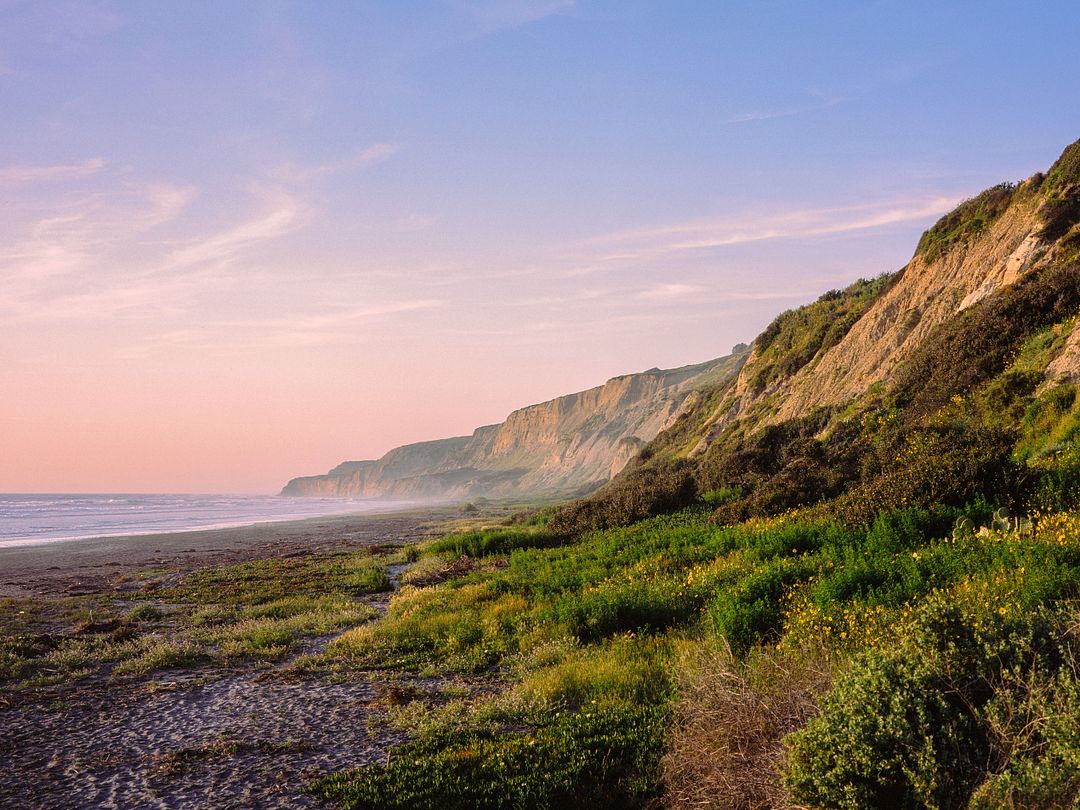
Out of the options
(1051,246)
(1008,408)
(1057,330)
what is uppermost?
(1051,246)

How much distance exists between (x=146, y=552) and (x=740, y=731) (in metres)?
39.7

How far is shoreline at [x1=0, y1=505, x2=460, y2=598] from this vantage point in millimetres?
25984

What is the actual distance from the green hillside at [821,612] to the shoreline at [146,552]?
553 inches

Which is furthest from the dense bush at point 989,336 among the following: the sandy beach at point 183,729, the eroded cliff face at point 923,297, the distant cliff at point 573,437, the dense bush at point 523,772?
the distant cliff at point 573,437

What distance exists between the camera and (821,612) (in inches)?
344

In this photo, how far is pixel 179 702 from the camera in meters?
9.98

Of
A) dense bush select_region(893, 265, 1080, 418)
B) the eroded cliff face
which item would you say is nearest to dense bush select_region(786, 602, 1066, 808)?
dense bush select_region(893, 265, 1080, 418)

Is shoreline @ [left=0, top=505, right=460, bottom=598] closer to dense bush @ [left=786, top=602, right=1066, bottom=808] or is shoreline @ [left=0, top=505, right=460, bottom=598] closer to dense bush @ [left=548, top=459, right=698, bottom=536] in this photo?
dense bush @ [left=548, top=459, right=698, bottom=536]

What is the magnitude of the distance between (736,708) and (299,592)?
18375 mm

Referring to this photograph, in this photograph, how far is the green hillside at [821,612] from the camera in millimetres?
4703

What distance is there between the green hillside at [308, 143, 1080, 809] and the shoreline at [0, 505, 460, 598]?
14057mm

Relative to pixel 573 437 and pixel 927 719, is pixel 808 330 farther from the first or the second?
pixel 573 437

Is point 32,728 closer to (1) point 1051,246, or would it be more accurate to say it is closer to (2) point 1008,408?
(2) point 1008,408

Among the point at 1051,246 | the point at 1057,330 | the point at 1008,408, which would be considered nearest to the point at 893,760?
the point at 1008,408
